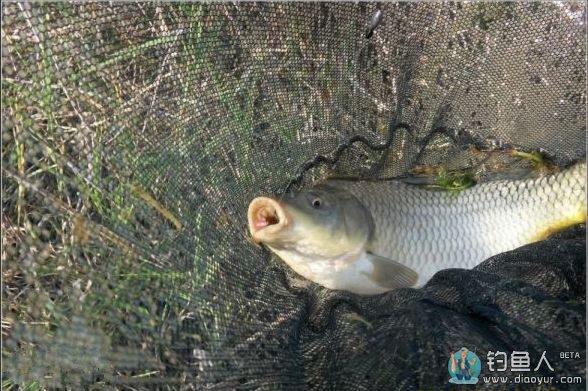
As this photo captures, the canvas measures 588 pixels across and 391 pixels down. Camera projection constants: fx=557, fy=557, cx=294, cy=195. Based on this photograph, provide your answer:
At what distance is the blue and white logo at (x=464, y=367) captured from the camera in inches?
52.5

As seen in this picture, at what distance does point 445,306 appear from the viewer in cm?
149

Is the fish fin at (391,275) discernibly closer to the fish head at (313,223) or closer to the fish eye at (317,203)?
the fish head at (313,223)

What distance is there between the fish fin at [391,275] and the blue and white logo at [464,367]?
434 millimetres

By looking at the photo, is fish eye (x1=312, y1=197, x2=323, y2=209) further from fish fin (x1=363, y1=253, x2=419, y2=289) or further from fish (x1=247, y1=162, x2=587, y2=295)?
fish fin (x1=363, y1=253, x2=419, y2=289)

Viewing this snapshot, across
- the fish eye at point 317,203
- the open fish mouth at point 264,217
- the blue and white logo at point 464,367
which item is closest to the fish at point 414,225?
the fish eye at point 317,203

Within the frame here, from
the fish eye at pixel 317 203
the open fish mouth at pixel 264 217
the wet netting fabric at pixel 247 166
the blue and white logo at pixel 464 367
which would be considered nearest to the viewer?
the blue and white logo at pixel 464 367

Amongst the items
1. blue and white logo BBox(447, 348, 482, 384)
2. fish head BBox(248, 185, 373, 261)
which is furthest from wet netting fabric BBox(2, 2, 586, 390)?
fish head BBox(248, 185, 373, 261)

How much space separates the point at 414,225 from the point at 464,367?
0.64 metres

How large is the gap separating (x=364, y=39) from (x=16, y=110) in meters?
1.17


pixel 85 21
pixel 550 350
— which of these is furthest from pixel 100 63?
pixel 550 350

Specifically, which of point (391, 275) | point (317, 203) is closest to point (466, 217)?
point (391, 275)

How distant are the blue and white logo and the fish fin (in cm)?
43

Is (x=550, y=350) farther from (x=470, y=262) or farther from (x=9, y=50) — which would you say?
(x=9, y=50)

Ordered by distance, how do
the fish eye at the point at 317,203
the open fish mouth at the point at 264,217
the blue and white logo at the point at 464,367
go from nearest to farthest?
the blue and white logo at the point at 464,367
the open fish mouth at the point at 264,217
the fish eye at the point at 317,203
